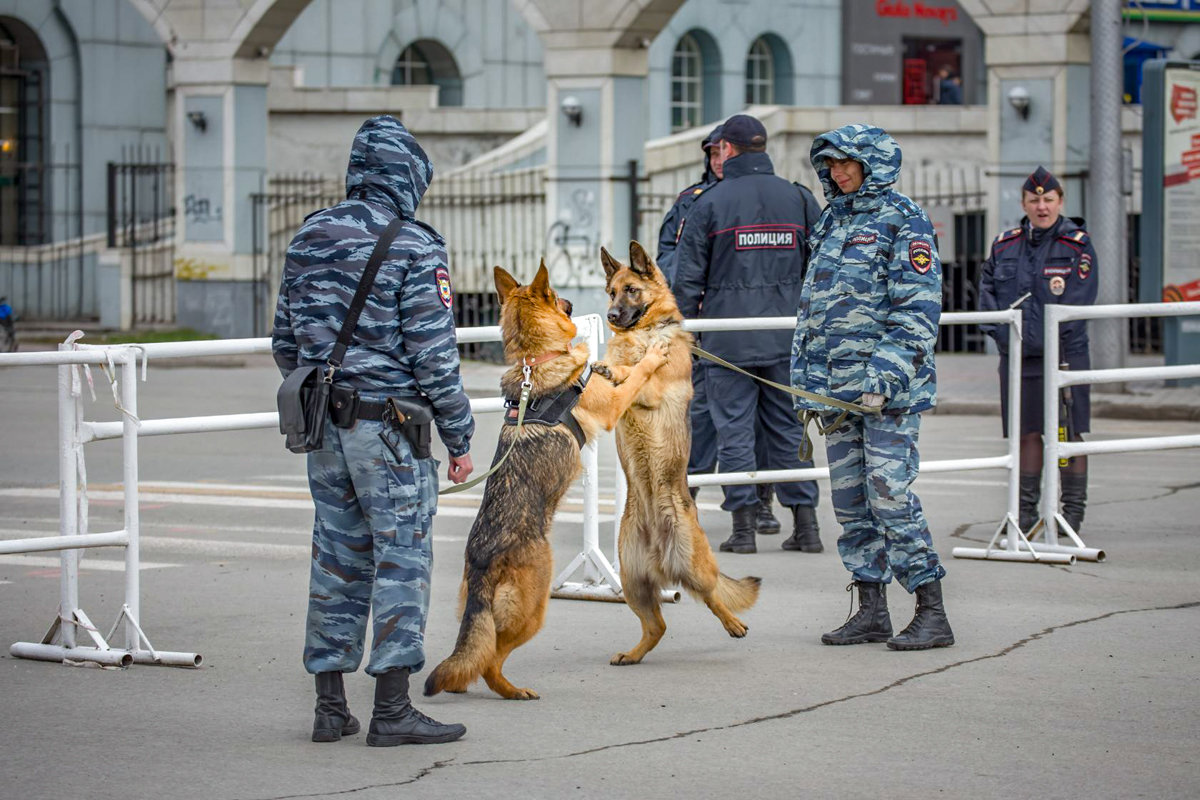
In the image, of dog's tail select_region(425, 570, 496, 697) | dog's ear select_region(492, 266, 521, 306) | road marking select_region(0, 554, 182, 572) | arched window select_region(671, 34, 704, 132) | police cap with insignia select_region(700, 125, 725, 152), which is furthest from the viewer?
arched window select_region(671, 34, 704, 132)

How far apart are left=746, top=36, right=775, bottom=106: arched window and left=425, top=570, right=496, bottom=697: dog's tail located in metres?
34.2

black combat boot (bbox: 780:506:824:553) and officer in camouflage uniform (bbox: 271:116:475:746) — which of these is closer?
officer in camouflage uniform (bbox: 271:116:475:746)

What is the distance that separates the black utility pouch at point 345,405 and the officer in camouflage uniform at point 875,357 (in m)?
2.35

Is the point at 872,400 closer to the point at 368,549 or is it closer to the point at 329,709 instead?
the point at 368,549

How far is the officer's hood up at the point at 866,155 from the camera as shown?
6.95 m

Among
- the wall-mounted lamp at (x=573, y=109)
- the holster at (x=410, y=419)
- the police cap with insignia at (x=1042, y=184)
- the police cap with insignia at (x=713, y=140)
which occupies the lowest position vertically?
the holster at (x=410, y=419)

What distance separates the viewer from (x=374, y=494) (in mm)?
5543

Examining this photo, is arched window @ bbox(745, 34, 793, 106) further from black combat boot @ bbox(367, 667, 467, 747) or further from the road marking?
black combat boot @ bbox(367, 667, 467, 747)

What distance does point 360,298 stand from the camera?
5441 millimetres

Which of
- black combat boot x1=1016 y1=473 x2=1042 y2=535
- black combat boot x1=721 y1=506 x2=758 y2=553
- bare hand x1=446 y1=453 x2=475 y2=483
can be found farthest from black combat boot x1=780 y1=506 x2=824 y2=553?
bare hand x1=446 y1=453 x2=475 y2=483

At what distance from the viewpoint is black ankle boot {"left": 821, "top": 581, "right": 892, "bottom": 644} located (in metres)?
7.24

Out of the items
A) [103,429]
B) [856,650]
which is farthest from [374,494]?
[856,650]

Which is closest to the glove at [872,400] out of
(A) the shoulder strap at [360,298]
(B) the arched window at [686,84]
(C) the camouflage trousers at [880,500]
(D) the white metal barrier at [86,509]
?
(C) the camouflage trousers at [880,500]

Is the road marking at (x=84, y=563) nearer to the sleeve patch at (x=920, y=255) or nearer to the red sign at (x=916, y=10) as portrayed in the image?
the sleeve patch at (x=920, y=255)
